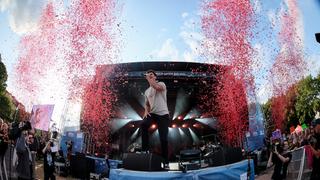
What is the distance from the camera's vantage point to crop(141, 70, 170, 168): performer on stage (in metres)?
5.13

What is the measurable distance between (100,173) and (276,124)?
948 cm

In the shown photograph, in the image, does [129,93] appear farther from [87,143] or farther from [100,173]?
[100,173]

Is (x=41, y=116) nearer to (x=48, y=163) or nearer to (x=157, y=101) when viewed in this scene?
(x=48, y=163)

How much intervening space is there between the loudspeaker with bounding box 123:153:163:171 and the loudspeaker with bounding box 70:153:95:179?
11173 millimetres

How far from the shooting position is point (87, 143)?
1684 centimetres

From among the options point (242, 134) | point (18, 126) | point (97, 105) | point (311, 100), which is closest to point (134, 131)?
point (97, 105)

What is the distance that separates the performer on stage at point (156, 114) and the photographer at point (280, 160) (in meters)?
4.18

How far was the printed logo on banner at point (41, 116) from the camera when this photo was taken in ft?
31.3

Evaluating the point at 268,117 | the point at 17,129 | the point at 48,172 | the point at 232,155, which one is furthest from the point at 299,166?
the point at 48,172

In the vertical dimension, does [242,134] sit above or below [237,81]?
below

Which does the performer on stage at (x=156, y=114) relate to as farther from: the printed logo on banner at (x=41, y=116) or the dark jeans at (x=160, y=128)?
the printed logo on banner at (x=41, y=116)

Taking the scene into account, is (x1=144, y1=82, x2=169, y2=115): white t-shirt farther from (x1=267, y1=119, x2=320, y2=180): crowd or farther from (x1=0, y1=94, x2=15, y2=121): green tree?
(x1=0, y1=94, x2=15, y2=121): green tree

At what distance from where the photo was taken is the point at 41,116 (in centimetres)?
980

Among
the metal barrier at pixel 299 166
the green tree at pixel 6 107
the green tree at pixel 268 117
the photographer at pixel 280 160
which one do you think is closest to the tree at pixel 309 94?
the green tree at pixel 268 117
